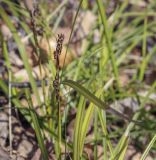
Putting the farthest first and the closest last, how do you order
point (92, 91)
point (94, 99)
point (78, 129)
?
point (92, 91) < point (78, 129) < point (94, 99)

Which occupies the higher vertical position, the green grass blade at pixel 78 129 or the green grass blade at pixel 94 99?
the green grass blade at pixel 94 99

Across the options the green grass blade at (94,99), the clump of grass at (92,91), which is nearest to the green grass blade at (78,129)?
the clump of grass at (92,91)

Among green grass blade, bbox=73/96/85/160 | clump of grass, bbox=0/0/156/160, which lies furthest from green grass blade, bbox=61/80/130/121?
green grass blade, bbox=73/96/85/160

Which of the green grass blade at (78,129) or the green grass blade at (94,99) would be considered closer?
the green grass blade at (94,99)

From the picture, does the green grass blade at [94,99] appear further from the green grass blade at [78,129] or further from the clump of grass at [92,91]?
the green grass blade at [78,129]

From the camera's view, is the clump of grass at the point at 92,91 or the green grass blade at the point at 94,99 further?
the clump of grass at the point at 92,91

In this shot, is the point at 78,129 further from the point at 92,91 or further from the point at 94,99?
the point at 92,91

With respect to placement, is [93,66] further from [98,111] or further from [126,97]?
[98,111]

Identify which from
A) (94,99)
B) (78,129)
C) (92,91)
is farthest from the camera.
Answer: (92,91)

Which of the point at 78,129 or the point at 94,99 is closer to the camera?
the point at 94,99

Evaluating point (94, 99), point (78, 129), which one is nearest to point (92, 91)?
point (78, 129)

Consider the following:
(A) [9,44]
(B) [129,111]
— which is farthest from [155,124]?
(A) [9,44]

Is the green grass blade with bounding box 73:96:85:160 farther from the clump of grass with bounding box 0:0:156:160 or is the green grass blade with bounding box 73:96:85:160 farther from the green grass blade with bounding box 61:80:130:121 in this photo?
the green grass blade with bounding box 61:80:130:121
